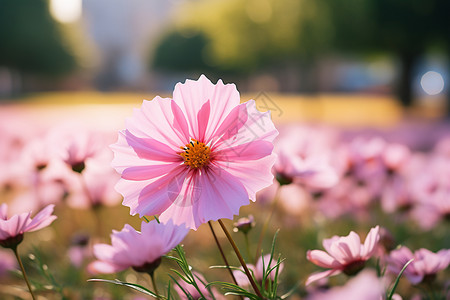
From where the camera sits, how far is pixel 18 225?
757 mm

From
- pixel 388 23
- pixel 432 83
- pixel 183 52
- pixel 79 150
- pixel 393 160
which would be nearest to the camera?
pixel 79 150

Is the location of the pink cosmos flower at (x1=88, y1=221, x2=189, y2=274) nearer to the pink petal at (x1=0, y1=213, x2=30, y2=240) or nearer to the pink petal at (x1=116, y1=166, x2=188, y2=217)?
the pink petal at (x1=116, y1=166, x2=188, y2=217)

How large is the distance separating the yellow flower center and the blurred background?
3.47 metres

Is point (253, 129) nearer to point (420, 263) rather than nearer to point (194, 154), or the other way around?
point (194, 154)

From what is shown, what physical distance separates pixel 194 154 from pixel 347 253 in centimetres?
27

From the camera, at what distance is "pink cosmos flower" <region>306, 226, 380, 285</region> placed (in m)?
0.74

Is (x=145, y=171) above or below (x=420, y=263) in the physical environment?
above

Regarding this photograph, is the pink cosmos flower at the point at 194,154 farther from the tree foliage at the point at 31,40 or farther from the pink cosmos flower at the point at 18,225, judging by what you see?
the tree foliage at the point at 31,40

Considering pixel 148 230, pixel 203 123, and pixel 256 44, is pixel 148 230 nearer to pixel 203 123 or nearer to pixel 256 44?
pixel 203 123

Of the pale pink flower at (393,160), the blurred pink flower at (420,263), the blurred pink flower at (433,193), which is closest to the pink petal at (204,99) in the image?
the blurred pink flower at (420,263)

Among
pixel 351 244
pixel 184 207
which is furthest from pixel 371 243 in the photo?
pixel 184 207

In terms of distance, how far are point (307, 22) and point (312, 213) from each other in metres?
12.7

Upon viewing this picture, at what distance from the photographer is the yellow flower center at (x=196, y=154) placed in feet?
2.56

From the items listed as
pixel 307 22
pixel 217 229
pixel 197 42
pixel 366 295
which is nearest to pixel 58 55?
pixel 197 42
